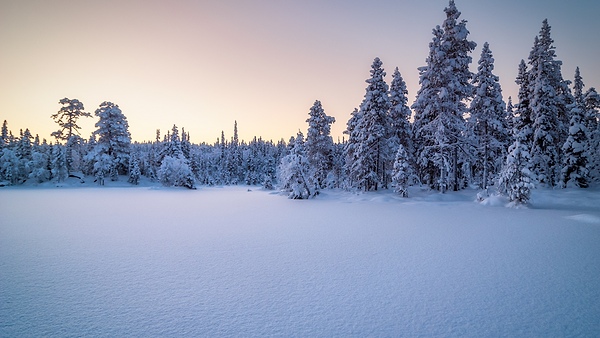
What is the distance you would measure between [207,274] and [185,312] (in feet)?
5.45

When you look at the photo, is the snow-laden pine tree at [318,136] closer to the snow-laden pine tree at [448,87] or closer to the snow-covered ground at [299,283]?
the snow-laden pine tree at [448,87]

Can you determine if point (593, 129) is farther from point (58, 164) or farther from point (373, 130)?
point (58, 164)

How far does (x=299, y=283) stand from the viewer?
5371 mm

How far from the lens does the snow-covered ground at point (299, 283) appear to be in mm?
3893

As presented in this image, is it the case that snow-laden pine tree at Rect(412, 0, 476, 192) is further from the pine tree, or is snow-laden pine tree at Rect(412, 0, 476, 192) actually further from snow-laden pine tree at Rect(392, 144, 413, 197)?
the pine tree

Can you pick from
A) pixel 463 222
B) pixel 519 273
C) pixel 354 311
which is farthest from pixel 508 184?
pixel 354 311

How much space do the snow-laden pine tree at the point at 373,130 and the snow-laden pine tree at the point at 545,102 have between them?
623 inches

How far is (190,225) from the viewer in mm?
11945

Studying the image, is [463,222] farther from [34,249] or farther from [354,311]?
[34,249]

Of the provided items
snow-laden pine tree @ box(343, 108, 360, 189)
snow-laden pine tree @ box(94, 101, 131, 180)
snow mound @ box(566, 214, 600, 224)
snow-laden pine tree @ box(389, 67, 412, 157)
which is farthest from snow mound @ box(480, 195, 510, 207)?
snow-laden pine tree @ box(94, 101, 131, 180)

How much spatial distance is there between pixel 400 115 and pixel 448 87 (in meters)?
8.53

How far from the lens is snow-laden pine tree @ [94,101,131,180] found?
49219 millimetres

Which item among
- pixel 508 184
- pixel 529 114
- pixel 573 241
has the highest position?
pixel 529 114

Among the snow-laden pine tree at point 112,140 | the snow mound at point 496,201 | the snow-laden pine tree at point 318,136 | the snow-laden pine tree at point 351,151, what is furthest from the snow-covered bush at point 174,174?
the snow mound at point 496,201
